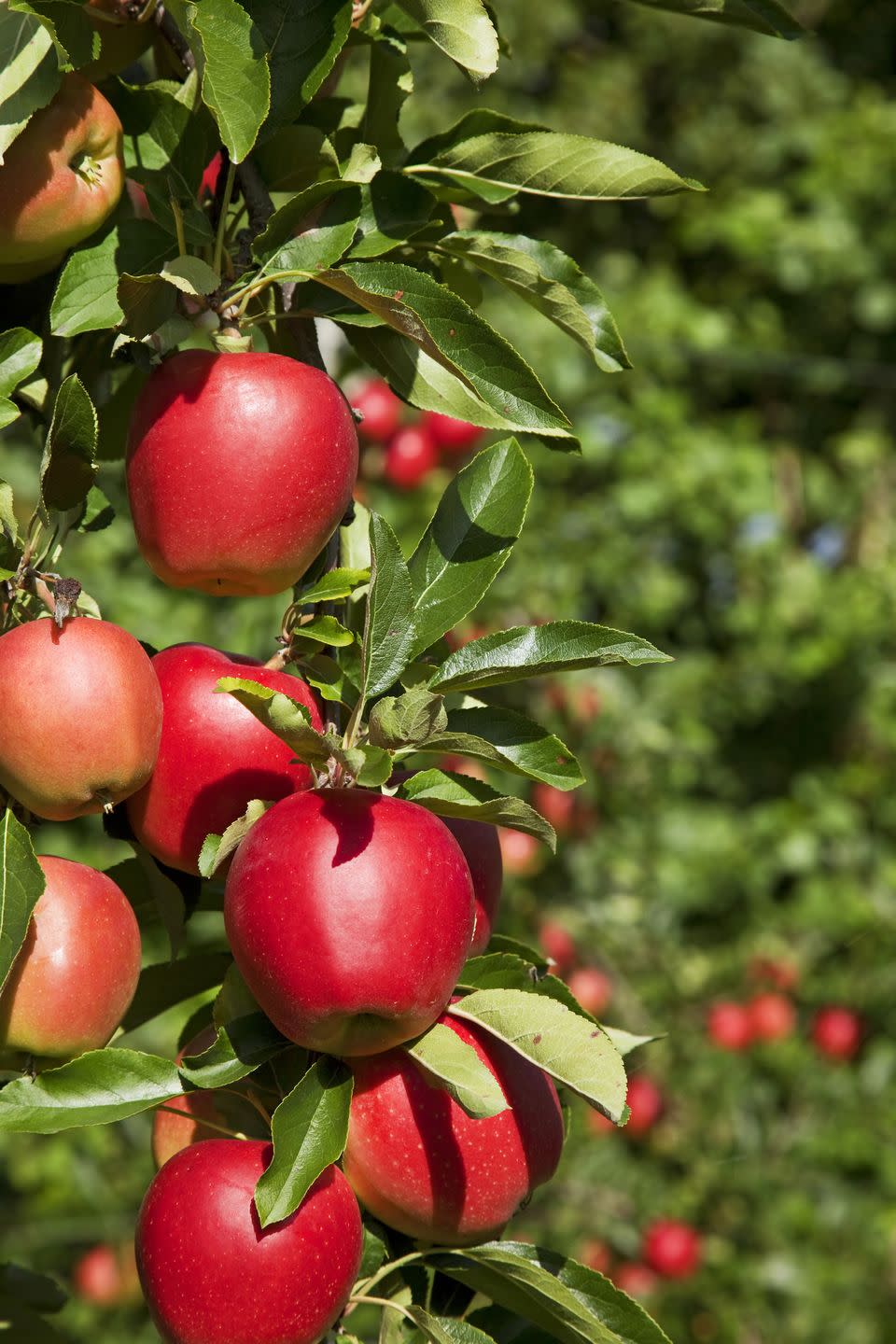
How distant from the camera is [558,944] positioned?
233 centimetres

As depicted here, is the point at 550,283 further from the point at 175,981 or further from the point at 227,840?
the point at 175,981

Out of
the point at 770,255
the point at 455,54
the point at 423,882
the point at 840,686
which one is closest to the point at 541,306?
the point at 455,54

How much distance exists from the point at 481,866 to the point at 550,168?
38 cm

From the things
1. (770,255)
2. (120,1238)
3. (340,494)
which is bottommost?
(120,1238)

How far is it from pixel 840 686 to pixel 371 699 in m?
2.82

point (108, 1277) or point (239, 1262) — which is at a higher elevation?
point (239, 1262)

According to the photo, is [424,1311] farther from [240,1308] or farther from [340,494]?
[340,494]

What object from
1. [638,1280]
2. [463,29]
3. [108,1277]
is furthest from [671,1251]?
[463,29]

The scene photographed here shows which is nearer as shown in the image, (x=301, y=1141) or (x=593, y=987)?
(x=301, y=1141)

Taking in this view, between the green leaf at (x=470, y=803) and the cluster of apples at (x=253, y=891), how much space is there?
2cm

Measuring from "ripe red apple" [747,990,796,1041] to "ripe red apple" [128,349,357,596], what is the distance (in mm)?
2245

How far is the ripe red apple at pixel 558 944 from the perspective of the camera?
2316 mm

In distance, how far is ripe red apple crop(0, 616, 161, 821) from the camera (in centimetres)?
59

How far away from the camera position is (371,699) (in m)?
0.67
